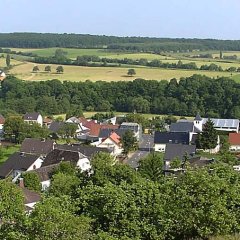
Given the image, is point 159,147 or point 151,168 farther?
point 159,147

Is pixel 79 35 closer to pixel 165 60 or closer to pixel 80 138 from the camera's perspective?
pixel 165 60

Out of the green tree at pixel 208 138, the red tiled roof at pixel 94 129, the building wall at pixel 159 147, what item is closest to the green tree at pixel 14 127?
the red tiled roof at pixel 94 129

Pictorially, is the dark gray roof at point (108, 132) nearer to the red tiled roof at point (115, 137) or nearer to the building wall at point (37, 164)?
the red tiled roof at point (115, 137)

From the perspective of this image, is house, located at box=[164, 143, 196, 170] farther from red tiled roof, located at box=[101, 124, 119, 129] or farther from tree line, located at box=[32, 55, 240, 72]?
tree line, located at box=[32, 55, 240, 72]

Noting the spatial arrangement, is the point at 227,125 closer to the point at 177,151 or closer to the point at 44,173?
the point at 177,151

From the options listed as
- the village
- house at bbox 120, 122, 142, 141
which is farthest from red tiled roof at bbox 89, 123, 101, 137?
house at bbox 120, 122, 142, 141

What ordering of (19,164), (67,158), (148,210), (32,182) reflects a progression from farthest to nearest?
(67,158)
(19,164)
(32,182)
(148,210)

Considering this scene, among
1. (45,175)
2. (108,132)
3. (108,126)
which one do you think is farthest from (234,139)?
(45,175)
